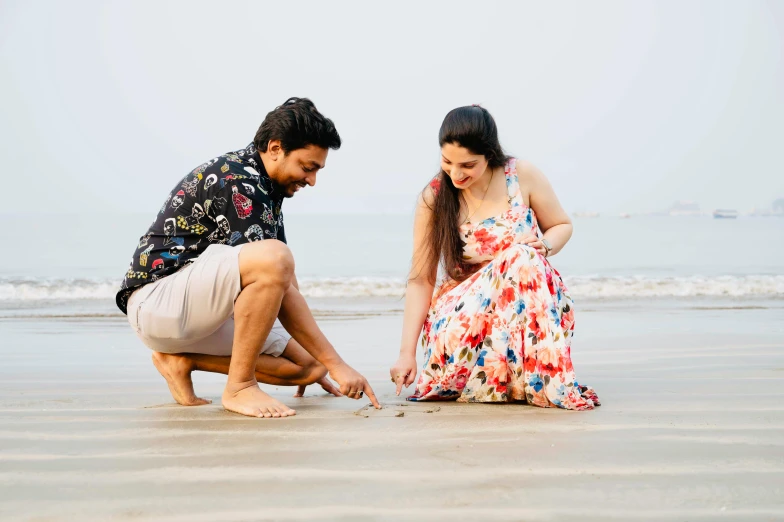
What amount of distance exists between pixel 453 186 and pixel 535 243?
19.1 inches

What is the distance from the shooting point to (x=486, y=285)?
10.6 ft

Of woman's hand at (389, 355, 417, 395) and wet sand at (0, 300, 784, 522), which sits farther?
woman's hand at (389, 355, 417, 395)

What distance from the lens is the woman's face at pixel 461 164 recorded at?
10.9 ft

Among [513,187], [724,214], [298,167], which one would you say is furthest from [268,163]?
[724,214]

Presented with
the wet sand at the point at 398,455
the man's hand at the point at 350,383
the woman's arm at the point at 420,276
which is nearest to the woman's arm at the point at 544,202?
the woman's arm at the point at 420,276

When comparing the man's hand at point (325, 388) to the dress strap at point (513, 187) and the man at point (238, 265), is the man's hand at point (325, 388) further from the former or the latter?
the dress strap at point (513, 187)

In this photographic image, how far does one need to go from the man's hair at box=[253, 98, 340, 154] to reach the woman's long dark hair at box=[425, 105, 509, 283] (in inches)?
21.4

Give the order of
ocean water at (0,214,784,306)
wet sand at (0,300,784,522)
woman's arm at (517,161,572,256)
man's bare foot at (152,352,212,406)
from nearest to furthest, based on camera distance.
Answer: wet sand at (0,300,784,522) < man's bare foot at (152,352,212,406) < woman's arm at (517,161,572,256) < ocean water at (0,214,784,306)

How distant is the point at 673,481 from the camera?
2070mm

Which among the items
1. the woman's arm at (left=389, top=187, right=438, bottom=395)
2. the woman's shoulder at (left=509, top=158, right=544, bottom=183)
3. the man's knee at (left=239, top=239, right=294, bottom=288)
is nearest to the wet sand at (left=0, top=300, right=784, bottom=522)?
the woman's arm at (left=389, top=187, right=438, bottom=395)

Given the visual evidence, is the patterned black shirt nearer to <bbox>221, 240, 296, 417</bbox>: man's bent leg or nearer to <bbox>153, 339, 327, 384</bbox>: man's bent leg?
<bbox>221, 240, 296, 417</bbox>: man's bent leg

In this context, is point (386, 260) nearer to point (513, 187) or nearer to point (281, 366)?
point (513, 187)

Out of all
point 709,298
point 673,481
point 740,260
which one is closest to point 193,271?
point 673,481

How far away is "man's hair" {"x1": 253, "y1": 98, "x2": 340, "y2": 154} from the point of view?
3.07 meters
